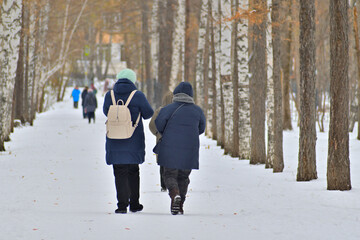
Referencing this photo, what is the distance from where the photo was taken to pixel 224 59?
19.6m

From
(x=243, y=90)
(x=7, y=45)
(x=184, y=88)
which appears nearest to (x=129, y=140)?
(x=184, y=88)

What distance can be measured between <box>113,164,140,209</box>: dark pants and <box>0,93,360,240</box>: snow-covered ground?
7.6 inches

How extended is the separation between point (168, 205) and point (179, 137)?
3.93 ft

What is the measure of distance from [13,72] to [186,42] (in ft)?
53.7

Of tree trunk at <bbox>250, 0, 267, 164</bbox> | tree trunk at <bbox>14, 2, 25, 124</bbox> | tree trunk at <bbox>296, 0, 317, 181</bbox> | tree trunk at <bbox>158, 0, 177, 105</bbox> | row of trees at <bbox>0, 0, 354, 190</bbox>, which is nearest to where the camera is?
row of trees at <bbox>0, 0, 354, 190</bbox>

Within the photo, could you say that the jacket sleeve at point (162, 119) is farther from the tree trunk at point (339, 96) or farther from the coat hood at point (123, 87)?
the tree trunk at point (339, 96)

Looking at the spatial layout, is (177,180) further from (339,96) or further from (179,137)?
(339,96)

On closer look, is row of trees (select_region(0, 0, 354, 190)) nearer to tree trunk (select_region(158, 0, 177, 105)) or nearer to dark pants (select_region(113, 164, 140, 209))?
dark pants (select_region(113, 164, 140, 209))

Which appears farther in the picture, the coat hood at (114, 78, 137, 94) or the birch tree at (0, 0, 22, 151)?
the birch tree at (0, 0, 22, 151)

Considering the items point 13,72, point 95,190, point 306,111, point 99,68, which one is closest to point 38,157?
point 13,72

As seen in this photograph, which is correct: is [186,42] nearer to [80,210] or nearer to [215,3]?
[215,3]

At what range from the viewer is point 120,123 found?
27.5 feet

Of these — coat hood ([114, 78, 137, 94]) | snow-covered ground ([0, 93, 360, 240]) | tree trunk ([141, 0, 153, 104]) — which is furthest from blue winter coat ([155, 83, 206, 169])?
tree trunk ([141, 0, 153, 104])

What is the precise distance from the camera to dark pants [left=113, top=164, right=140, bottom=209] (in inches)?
335
